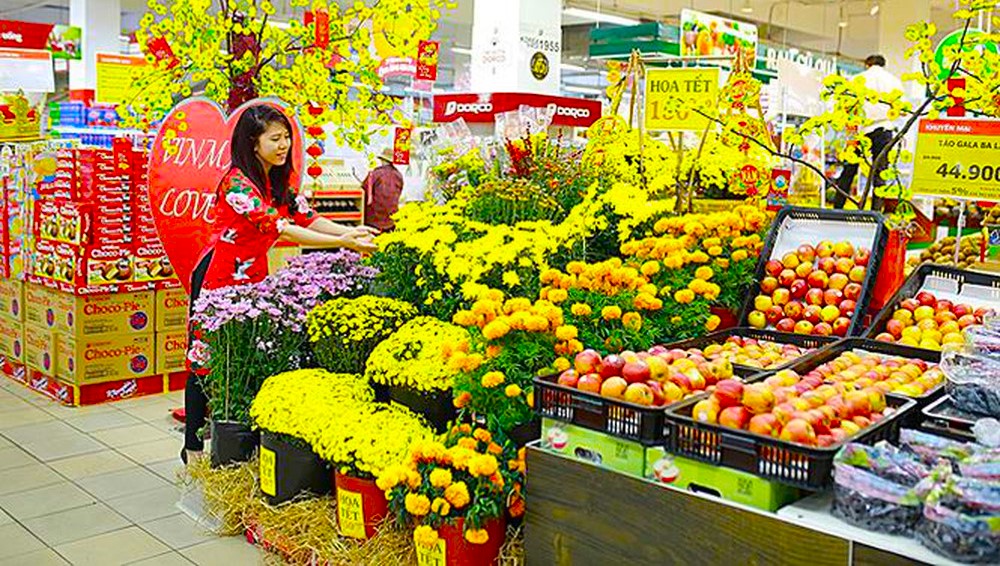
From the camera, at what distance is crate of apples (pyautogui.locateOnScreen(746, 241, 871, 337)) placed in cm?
348

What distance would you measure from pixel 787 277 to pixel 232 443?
227 cm

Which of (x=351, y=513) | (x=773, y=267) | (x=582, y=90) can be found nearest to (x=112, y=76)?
(x=351, y=513)

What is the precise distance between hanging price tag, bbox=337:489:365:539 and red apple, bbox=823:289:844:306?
1768 mm

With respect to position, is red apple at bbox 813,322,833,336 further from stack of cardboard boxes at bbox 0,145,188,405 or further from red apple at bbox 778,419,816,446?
stack of cardboard boxes at bbox 0,145,188,405

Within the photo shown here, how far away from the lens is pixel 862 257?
3602mm

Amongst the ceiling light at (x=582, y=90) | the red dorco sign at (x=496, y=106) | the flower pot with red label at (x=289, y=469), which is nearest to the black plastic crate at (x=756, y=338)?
the flower pot with red label at (x=289, y=469)

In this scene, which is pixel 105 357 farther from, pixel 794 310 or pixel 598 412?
pixel 598 412

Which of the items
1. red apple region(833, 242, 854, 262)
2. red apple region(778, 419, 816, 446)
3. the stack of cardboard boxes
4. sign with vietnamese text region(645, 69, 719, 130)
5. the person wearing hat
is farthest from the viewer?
the person wearing hat

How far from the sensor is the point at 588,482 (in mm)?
2514

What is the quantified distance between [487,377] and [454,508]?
40cm

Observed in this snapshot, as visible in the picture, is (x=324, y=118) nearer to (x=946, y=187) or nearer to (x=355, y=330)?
(x=355, y=330)

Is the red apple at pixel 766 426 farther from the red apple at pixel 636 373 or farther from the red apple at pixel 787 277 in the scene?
the red apple at pixel 787 277

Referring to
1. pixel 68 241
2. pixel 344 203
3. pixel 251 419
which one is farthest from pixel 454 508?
pixel 344 203

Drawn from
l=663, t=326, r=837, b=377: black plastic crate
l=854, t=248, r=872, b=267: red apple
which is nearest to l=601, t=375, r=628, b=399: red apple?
l=663, t=326, r=837, b=377: black plastic crate
